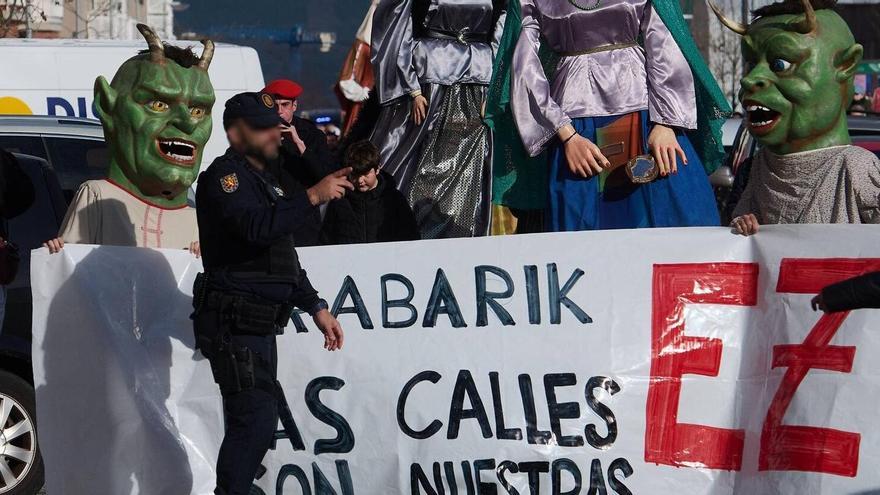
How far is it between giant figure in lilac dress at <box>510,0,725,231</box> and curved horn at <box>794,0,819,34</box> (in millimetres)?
617

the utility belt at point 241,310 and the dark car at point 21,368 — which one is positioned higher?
the utility belt at point 241,310

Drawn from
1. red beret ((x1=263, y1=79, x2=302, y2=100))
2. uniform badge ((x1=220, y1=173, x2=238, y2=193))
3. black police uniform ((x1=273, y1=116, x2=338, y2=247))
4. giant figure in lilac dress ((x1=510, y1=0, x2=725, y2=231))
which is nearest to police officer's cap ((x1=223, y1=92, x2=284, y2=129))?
uniform badge ((x1=220, y1=173, x2=238, y2=193))

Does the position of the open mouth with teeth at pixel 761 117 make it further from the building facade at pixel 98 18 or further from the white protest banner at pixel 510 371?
the building facade at pixel 98 18

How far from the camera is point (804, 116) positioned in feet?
21.5

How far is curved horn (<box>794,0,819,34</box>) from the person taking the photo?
6559mm

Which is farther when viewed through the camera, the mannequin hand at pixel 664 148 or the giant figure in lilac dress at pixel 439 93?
the giant figure in lilac dress at pixel 439 93

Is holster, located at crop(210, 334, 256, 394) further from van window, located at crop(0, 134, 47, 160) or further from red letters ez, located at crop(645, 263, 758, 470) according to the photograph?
van window, located at crop(0, 134, 47, 160)

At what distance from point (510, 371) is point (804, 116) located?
1487 mm

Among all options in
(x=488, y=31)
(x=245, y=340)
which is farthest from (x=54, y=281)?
(x=488, y=31)

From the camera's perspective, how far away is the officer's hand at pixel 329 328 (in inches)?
248

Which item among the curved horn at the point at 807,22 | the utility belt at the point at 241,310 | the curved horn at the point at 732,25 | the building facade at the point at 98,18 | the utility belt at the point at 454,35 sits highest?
the curved horn at the point at 807,22

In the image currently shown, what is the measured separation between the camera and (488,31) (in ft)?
29.3

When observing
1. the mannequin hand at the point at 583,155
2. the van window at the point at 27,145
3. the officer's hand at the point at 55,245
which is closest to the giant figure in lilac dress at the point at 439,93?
the van window at the point at 27,145

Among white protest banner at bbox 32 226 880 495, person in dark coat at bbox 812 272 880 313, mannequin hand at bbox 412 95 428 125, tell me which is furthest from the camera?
mannequin hand at bbox 412 95 428 125
